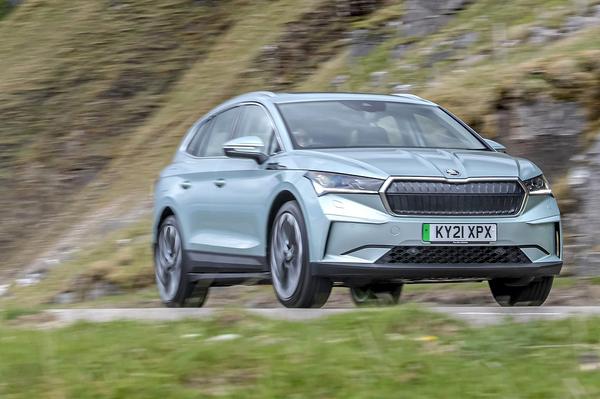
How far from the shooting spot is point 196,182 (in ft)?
35.0

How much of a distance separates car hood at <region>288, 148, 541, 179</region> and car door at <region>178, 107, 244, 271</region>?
130 centimetres

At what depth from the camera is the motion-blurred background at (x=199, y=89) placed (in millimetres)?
13812

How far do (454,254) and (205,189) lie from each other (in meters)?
2.64

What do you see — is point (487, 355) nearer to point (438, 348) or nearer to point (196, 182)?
point (438, 348)

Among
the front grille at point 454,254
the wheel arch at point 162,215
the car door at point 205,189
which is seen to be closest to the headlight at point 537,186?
the front grille at point 454,254

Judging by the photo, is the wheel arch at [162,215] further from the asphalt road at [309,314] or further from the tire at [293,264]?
the asphalt road at [309,314]

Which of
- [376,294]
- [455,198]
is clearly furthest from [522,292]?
[376,294]

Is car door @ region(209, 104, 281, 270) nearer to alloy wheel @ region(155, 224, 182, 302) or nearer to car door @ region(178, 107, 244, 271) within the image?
car door @ region(178, 107, 244, 271)

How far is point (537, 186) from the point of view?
8984 mm

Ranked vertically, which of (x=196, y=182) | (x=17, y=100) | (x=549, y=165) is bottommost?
(x=17, y=100)

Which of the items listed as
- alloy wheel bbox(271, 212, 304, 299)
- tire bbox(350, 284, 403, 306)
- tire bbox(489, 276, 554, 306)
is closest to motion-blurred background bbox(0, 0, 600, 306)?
tire bbox(350, 284, 403, 306)

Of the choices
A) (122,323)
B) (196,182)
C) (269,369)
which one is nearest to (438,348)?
(269,369)

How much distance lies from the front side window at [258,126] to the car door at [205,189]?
228 millimetres

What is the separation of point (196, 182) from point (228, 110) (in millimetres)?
701
